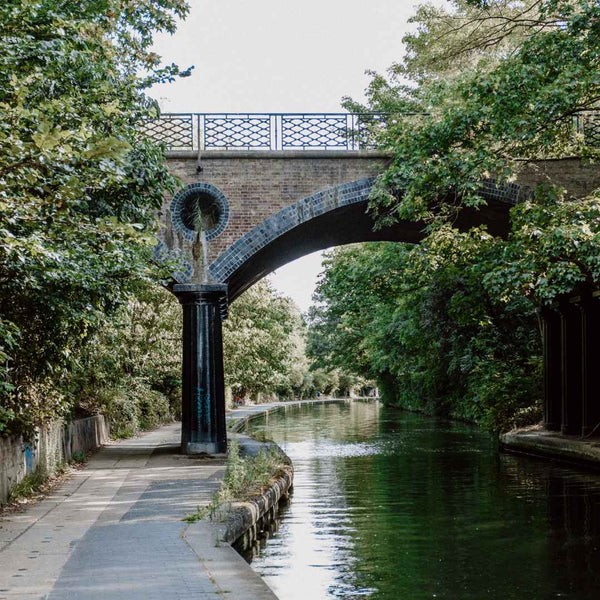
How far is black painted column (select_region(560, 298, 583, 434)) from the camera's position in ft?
69.4

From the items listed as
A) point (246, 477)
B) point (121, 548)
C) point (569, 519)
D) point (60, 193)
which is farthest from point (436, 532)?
point (60, 193)

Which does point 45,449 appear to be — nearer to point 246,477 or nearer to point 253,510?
point 246,477

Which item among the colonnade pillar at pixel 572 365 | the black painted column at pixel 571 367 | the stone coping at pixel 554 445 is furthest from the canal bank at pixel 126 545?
the black painted column at pixel 571 367

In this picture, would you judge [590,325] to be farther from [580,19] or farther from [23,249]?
[23,249]

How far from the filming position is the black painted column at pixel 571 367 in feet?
69.4

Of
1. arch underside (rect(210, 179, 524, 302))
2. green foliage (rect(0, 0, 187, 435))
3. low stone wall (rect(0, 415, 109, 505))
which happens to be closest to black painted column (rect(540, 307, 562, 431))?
arch underside (rect(210, 179, 524, 302))

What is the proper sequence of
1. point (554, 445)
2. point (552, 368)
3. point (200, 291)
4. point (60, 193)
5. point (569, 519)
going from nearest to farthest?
point (60, 193), point (569, 519), point (200, 291), point (554, 445), point (552, 368)

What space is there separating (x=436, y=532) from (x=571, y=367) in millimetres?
12306

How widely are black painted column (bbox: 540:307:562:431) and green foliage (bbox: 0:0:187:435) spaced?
1370cm

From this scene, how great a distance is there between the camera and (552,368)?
23.1 m

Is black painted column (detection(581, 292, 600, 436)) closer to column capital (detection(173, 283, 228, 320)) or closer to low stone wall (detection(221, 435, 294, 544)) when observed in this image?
low stone wall (detection(221, 435, 294, 544))

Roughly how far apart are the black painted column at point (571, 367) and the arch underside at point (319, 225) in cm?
280

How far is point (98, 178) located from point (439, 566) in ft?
17.6

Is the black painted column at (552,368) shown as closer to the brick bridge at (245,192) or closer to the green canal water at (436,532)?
the green canal water at (436,532)
